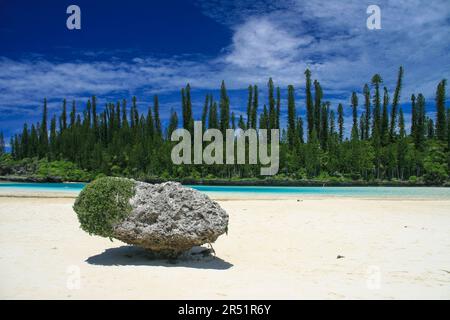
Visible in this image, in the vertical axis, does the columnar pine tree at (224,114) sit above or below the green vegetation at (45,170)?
above

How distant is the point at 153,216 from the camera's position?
7598 millimetres

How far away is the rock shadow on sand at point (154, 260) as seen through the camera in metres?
7.71

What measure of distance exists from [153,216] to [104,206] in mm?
1076

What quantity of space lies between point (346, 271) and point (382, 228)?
588 centimetres

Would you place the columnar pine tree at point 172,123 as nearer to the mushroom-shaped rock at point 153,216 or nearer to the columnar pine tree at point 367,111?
the columnar pine tree at point 367,111

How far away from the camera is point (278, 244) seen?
10164mm

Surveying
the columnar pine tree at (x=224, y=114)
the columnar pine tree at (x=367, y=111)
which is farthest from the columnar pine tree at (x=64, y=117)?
the columnar pine tree at (x=367, y=111)

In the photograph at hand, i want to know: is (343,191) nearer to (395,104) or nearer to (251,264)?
(251,264)

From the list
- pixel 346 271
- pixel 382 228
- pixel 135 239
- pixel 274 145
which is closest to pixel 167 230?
pixel 135 239

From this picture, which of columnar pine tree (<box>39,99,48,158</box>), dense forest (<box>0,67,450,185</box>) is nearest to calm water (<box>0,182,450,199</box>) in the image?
dense forest (<box>0,67,450,185</box>)

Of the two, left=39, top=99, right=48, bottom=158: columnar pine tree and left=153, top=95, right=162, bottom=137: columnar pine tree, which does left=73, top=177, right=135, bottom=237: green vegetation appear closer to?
left=153, top=95, right=162, bottom=137: columnar pine tree

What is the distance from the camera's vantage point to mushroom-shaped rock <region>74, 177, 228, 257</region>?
750 cm

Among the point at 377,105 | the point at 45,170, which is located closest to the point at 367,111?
the point at 377,105

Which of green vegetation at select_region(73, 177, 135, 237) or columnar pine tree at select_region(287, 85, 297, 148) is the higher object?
columnar pine tree at select_region(287, 85, 297, 148)
